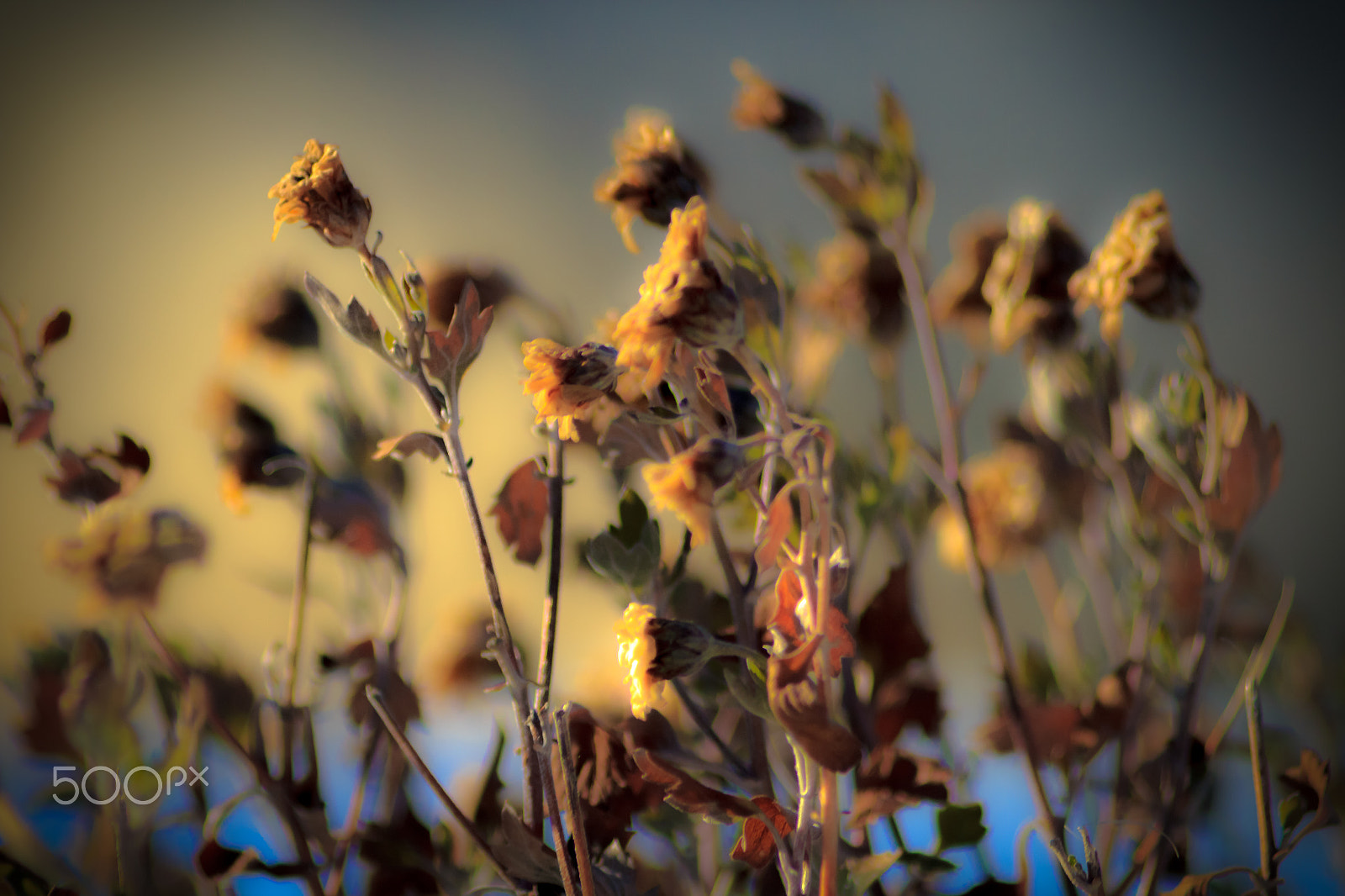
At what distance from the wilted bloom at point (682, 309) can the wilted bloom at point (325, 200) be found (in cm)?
6

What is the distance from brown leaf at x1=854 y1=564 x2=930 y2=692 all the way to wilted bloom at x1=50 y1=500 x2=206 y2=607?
0.20 meters

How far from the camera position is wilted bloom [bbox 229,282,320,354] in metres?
0.34

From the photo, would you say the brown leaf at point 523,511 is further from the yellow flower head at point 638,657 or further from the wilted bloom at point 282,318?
the wilted bloom at point 282,318

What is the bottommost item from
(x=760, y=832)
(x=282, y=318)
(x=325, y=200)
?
(x=760, y=832)

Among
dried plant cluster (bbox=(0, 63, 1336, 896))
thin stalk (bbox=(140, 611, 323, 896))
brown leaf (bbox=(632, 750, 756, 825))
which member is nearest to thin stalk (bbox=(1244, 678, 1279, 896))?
dried plant cluster (bbox=(0, 63, 1336, 896))

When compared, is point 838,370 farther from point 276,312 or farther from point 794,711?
point 794,711

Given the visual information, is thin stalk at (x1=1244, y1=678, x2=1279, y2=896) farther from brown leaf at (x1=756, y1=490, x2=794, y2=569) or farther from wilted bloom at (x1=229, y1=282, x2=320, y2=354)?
wilted bloom at (x1=229, y1=282, x2=320, y2=354)

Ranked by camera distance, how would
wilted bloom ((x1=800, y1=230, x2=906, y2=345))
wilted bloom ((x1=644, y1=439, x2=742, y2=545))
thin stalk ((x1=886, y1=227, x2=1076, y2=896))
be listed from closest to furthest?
wilted bloom ((x1=644, y1=439, x2=742, y2=545)), thin stalk ((x1=886, y1=227, x2=1076, y2=896)), wilted bloom ((x1=800, y1=230, x2=906, y2=345))

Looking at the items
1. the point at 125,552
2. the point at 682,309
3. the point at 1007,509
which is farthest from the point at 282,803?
the point at 1007,509

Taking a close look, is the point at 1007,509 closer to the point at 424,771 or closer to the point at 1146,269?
the point at 1146,269

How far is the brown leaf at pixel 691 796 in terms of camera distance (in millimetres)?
162

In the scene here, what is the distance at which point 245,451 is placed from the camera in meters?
0.29

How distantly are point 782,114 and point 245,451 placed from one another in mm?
206

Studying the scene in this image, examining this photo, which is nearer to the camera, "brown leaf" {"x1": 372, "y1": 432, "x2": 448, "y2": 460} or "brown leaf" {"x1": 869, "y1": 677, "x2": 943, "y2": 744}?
"brown leaf" {"x1": 372, "y1": 432, "x2": 448, "y2": 460}
